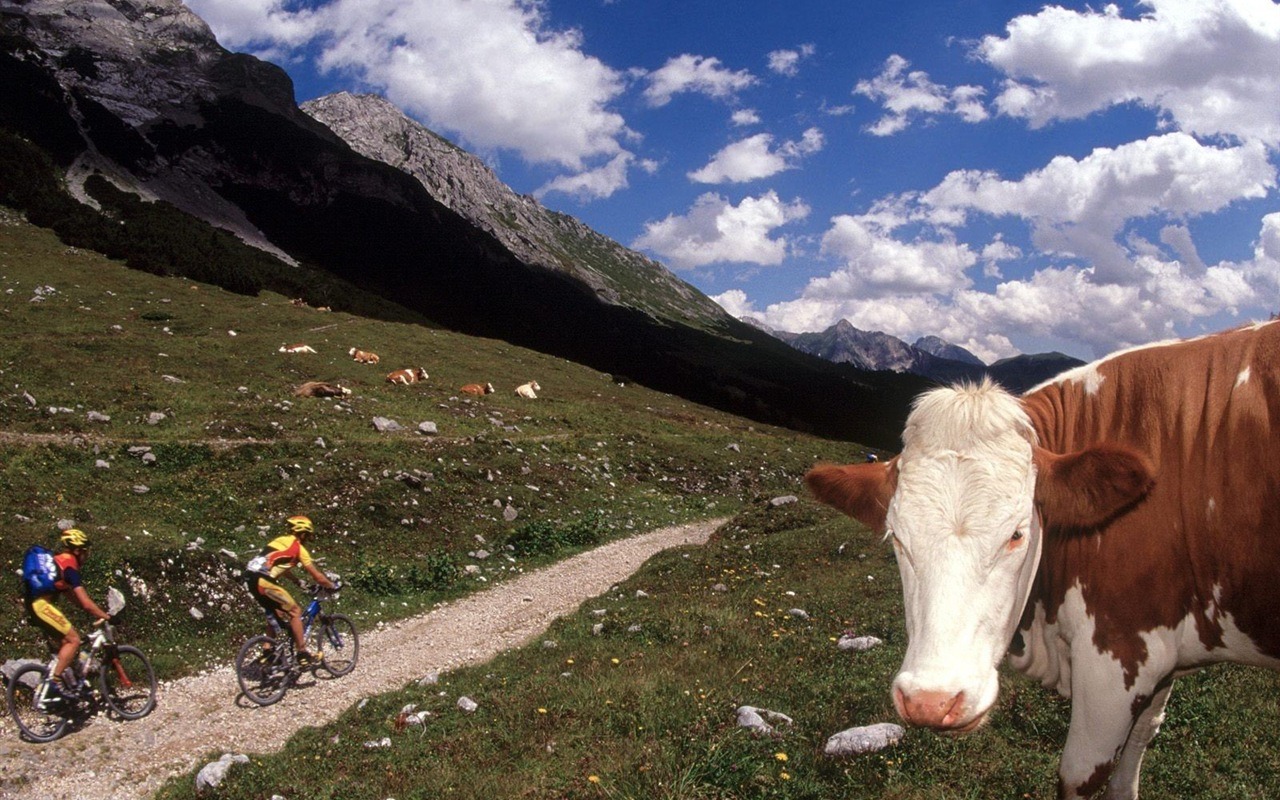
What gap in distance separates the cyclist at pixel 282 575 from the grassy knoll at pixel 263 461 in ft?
6.39

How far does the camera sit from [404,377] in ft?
123

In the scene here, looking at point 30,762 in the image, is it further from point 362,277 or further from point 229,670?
point 362,277

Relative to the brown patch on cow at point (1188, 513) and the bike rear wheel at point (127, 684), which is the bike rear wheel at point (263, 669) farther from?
the brown patch on cow at point (1188, 513)

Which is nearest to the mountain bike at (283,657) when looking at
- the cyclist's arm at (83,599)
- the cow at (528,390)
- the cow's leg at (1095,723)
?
the cyclist's arm at (83,599)

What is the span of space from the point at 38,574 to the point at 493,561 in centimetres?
1070

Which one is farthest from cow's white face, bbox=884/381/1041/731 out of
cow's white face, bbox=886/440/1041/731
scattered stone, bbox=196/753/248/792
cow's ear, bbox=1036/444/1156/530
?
scattered stone, bbox=196/753/248/792

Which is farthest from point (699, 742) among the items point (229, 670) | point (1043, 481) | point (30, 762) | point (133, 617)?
point (133, 617)

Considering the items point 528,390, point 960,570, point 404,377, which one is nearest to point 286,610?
point 960,570

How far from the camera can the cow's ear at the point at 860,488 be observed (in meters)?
4.32

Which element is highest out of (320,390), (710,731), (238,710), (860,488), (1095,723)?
(860,488)

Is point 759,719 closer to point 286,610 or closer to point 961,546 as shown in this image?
point 961,546

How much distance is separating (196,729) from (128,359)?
25052 mm

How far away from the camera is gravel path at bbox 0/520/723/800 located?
30.1 ft

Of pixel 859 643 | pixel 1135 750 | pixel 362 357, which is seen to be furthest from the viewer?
pixel 362 357
